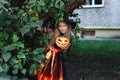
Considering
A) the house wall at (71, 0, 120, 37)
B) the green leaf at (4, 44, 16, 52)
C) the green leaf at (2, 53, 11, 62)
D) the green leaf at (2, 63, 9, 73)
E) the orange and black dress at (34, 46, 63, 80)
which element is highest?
the green leaf at (4, 44, 16, 52)

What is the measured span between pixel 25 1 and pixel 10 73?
→ 84 centimetres

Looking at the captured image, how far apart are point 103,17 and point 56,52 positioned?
1666 centimetres

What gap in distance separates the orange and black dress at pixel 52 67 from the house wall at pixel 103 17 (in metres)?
15.7

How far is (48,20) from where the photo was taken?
4.31 m

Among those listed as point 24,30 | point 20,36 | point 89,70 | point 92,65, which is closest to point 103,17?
point 92,65

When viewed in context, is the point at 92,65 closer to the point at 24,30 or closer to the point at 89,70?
the point at 89,70

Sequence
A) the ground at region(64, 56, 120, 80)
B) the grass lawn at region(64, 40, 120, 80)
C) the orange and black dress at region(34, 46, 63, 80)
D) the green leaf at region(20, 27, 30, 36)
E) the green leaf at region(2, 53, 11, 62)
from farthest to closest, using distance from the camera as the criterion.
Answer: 1. the grass lawn at region(64, 40, 120, 80)
2. the ground at region(64, 56, 120, 80)
3. the orange and black dress at region(34, 46, 63, 80)
4. the green leaf at region(20, 27, 30, 36)
5. the green leaf at region(2, 53, 11, 62)

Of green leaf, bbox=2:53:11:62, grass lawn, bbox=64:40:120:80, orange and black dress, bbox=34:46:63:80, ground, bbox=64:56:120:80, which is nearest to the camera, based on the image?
green leaf, bbox=2:53:11:62

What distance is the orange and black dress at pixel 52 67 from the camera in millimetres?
4116

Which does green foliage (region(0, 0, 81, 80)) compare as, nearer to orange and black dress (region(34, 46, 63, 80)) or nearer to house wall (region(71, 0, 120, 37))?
orange and black dress (region(34, 46, 63, 80))

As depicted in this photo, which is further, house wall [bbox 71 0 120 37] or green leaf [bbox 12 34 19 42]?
house wall [bbox 71 0 120 37]

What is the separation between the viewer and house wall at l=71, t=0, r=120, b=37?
20.1 metres

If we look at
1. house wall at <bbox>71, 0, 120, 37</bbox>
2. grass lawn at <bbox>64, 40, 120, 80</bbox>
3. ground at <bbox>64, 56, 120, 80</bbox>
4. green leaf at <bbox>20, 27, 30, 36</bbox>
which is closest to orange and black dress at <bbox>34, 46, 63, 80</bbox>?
green leaf at <bbox>20, 27, 30, 36</bbox>

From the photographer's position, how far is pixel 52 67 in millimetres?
4125
